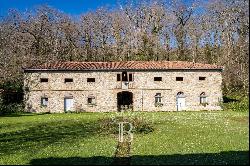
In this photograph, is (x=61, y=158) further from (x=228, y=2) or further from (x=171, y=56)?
(x=171, y=56)

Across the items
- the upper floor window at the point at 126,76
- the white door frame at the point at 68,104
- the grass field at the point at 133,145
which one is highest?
the upper floor window at the point at 126,76

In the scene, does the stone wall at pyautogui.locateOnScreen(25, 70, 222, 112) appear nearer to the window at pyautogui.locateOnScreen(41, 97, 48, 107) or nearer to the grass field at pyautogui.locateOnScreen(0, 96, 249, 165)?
the window at pyautogui.locateOnScreen(41, 97, 48, 107)

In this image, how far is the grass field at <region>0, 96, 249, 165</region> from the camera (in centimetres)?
1677

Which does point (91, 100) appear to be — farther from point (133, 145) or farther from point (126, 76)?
point (133, 145)

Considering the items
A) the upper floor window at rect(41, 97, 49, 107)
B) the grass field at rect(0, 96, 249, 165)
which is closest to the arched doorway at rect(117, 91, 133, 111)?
the upper floor window at rect(41, 97, 49, 107)

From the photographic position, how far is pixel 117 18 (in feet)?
244

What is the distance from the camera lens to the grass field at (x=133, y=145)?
55.0ft

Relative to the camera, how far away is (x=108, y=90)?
48.3m

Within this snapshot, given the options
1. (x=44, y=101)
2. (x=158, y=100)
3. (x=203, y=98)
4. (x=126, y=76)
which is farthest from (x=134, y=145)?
(x=44, y=101)

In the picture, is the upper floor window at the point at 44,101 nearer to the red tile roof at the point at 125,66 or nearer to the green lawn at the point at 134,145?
the red tile roof at the point at 125,66

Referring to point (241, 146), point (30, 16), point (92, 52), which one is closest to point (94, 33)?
point (92, 52)

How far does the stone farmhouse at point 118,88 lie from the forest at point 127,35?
57.1 feet

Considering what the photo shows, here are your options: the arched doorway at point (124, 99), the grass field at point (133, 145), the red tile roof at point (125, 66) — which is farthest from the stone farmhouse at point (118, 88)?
the grass field at point (133, 145)

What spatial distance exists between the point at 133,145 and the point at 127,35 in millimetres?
54344
